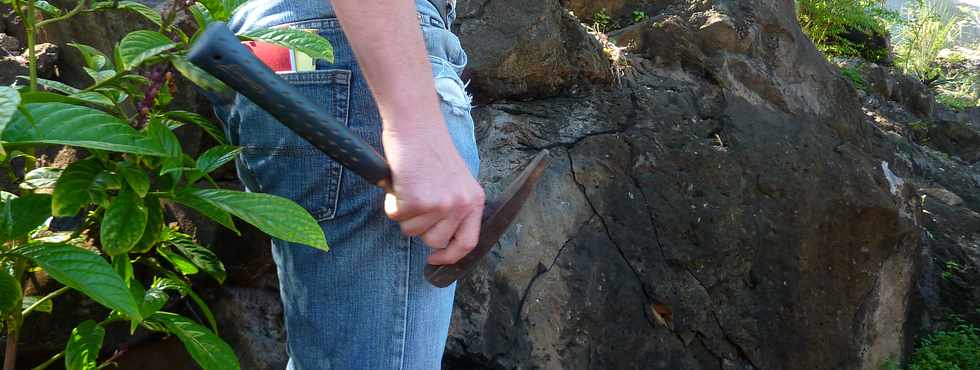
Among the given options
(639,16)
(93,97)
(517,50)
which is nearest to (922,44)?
(639,16)

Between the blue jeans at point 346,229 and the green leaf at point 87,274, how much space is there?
0.99 feet

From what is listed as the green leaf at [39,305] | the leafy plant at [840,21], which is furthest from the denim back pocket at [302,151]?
the leafy plant at [840,21]

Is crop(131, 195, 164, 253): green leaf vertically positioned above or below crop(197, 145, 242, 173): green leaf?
below

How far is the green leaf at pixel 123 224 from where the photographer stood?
117 centimetres

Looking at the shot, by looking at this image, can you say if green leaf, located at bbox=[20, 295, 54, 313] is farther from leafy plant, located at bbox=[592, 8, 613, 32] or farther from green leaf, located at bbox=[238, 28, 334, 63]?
leafy plant, located at bbox=[592, 8, 613, 32]

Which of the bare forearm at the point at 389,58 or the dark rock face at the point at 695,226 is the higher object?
the bare forearm at the point at 389,58

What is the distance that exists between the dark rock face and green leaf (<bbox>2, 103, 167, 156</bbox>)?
168 centimetres

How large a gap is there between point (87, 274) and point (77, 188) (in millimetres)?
199

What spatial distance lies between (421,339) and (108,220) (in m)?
0.49

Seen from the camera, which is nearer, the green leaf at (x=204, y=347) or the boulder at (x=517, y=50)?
the green leaf at (x=204, y=347)

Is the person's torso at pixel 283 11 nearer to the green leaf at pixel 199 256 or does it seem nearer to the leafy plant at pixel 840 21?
the green leaf at pixel 199 256

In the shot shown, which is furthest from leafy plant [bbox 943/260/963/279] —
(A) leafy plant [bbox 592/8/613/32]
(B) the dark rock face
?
(A) leafy plant [bbox 592/8/613/32]

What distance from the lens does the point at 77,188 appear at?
120cm

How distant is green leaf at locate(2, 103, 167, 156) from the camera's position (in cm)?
96
